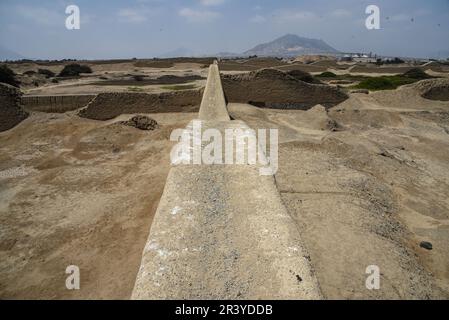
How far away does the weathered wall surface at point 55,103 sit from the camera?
13.8m

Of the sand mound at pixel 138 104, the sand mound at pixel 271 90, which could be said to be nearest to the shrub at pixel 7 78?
the sand mound at pixel 138 104

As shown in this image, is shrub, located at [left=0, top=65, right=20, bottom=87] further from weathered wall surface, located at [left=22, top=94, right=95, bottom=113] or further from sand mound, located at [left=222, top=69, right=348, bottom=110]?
sand mound, located at [left=222, top=69, right=348, bottom=110]

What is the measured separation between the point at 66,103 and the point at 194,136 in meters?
9.28

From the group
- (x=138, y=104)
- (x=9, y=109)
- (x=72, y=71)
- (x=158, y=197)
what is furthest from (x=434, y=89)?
(x=72, y=71)

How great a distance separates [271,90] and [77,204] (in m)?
10.0

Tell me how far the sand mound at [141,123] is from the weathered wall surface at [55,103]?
3831 millimetres

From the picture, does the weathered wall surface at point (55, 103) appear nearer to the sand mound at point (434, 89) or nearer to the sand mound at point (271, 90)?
the sand mound at point (271, 90)

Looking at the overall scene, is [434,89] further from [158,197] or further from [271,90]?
[158,197]

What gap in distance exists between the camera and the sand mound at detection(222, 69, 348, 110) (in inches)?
572

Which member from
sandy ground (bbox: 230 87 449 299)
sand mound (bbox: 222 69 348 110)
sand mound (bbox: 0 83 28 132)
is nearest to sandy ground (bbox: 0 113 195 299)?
sand mound (bbox: 0 83 28 132)

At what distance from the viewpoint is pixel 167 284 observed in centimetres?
345

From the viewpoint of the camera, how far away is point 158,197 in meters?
6.87
